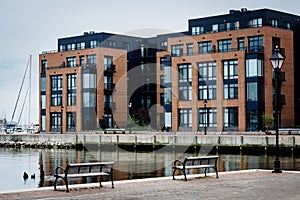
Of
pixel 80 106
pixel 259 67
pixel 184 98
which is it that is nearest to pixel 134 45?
pixel 80 106

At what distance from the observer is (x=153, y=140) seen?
221ft

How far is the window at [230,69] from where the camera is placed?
75.4 m

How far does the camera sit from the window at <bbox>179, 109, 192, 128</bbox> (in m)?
79.1

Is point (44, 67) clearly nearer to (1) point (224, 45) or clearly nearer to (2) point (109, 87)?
(2) point (109, 87)

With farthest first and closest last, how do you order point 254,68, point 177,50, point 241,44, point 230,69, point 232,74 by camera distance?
point 177,50 < point 241,44 < point 230,69 < point 232,74 < point 254,68

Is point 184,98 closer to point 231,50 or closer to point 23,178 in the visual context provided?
point 231,50

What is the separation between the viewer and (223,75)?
7638 cm

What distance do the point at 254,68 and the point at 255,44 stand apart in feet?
13.5

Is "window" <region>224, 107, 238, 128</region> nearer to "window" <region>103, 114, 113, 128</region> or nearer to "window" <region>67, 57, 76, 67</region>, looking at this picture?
"window" <region>103, 114, 113, 128</region>

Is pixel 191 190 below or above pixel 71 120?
below

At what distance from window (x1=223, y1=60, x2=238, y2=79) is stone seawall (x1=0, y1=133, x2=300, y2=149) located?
12.5 m

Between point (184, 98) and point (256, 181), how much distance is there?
198 ft

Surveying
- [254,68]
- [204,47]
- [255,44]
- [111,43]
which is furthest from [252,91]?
[111,43]

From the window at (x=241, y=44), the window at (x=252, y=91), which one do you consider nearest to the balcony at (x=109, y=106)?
the window at (x=241, y=44)
